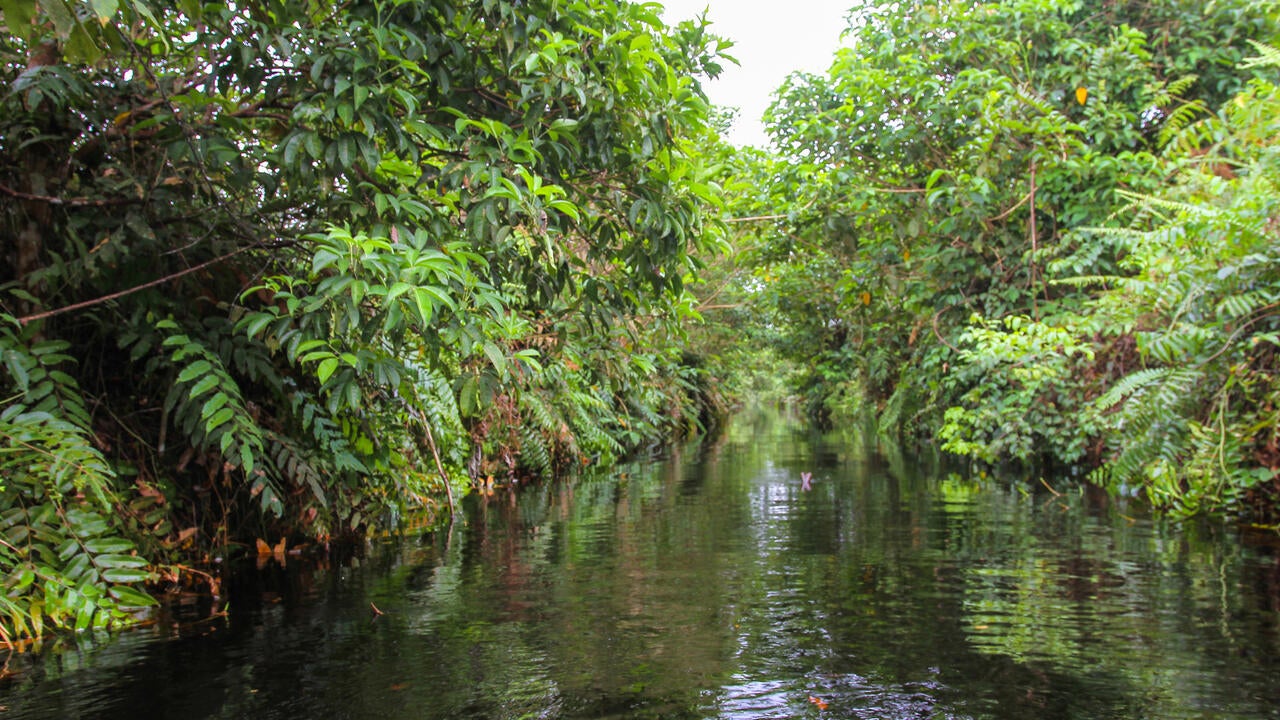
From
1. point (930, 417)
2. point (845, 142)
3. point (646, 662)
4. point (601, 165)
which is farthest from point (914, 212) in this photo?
point (646, 662)

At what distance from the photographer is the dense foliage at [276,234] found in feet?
13.5

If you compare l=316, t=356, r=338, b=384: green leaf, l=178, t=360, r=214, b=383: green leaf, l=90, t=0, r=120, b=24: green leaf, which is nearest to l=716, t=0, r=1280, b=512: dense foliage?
l=316, t=356, r=338, b=384: green leaf

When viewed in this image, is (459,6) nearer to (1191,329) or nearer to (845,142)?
(1191,329)

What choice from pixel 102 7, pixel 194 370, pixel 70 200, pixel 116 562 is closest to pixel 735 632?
pixel 116 562

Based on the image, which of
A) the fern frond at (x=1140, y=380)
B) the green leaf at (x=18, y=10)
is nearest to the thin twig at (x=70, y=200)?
the green leaf at (x=18, y=10)

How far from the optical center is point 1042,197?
36.1 ft

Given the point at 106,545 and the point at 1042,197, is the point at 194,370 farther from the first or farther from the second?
the point at 1042,197

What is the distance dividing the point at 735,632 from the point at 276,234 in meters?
3.45

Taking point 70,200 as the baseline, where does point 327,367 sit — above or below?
below

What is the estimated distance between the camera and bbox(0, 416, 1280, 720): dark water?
330cm

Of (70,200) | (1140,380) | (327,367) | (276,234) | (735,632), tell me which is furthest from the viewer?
(1140,380)

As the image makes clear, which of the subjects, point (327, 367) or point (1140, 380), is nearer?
point (327, 367)

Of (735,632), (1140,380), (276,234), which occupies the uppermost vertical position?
(276,234)

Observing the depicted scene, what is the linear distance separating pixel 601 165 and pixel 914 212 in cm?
750
